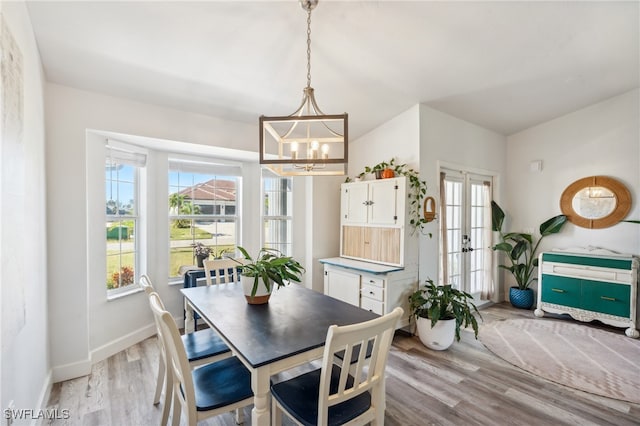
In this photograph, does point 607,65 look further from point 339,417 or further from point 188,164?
point 188,164

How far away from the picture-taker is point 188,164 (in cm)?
382

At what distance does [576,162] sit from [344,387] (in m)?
5.01

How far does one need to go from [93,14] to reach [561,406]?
4.33 m

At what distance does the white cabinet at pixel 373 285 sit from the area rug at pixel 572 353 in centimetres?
101

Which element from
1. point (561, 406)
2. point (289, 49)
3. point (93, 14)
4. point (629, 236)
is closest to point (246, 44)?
point (289, 49)

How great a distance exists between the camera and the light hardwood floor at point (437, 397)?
6.90 ft

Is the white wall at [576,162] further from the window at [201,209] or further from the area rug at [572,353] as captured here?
the window at [201,209]

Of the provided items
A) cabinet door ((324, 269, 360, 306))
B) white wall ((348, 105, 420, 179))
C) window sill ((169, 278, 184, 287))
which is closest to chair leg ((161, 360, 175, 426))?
window sill ((169, 278, 184, 287))

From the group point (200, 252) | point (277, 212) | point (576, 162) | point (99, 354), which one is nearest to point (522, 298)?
point (576, 162)

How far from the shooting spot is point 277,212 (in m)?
4.43

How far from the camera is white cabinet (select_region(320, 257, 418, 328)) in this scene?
3.30m

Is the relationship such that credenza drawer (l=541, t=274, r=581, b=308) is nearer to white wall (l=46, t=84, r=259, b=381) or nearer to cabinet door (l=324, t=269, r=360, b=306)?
cabinet door (l=324, t=269, r=360, b=306)

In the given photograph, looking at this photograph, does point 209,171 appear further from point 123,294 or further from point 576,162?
point 576,162

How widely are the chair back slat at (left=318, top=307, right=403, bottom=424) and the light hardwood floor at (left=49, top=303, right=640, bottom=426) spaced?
0.90 m
